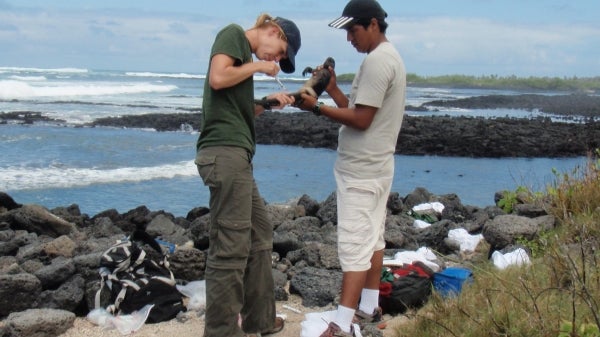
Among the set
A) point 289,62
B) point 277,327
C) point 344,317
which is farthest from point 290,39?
point 277,327

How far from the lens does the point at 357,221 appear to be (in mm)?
4371

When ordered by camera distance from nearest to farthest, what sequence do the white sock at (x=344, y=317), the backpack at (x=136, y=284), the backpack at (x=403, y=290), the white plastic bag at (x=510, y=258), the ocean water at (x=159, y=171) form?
the white sock at (x=344, y=317)
the backpack at (x=136, y=284)
the backpack at (x=403, y=290)
the white plastic bag at (x=510, y=258)
the ocean water at (x=159, y=171)

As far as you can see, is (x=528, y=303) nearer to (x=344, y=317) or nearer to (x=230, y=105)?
(x=344, y=317)

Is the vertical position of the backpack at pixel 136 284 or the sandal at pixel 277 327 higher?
the backpack at pixel 136 284

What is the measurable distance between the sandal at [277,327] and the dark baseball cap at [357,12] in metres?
1.82

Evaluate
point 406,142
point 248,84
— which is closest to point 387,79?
point 248,84

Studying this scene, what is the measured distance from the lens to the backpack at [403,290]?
5.04 metres

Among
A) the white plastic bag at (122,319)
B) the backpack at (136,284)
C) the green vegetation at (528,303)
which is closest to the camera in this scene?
the green vegetation at (528,303)

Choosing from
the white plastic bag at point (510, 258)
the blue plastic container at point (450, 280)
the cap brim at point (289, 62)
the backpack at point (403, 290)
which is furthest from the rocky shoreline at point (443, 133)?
the cap brim at point (289, 62)

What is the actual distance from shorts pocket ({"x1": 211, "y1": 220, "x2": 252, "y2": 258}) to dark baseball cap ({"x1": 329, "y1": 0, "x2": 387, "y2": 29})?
128cm

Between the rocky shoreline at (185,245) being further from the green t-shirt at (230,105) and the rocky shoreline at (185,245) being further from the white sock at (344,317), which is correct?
the green t-shirt at (230,105)

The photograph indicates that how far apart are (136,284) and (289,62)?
5.90 ft

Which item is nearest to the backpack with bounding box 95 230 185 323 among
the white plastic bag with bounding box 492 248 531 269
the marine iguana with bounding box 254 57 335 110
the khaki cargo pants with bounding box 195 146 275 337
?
the khaki cargo pants with bounding box 195 146 275 337

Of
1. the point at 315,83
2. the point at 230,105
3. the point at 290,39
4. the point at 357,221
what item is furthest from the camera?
the point at 315,83
